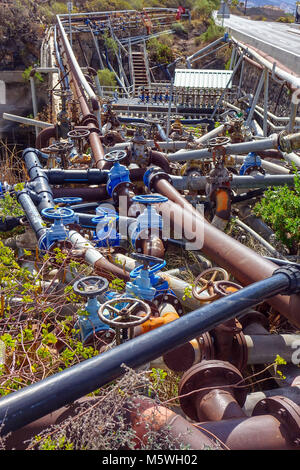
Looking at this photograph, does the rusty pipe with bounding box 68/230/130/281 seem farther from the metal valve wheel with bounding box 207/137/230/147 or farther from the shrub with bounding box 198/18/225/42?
the shrub with bounding box 198/18/225/42

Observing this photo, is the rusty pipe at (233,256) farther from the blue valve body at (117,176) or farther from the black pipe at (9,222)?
the black pipe at (9,222)

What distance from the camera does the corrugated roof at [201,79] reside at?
15984mm

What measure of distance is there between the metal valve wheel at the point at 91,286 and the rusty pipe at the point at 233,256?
3.75 ft

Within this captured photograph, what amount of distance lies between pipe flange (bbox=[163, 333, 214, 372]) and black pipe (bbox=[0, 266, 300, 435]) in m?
0.57

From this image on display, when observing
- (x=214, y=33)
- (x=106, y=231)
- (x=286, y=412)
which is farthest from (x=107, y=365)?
(x=214, y=33)

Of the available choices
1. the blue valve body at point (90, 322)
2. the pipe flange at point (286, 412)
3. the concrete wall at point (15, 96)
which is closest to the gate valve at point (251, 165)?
the blue valve body at point (90, 322)

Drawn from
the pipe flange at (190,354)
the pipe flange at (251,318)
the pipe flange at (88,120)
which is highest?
the pipe flange at (88,120)

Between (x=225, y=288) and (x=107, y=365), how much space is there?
1374mm

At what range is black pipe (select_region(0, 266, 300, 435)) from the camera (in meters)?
1.62

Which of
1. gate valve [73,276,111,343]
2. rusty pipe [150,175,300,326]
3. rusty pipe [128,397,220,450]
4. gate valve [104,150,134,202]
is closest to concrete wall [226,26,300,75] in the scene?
gate valve [104,150,134,202]

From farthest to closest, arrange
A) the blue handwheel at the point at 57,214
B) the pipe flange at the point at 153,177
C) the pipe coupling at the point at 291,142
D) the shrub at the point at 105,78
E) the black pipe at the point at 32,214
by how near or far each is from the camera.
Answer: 1. the shrub at the point at 105,78
2. the pipe flange at the point at 153,177
3. the pipe coupling at the point at 291,142
4. the black pipe at the point at 32,214
5. the blue handwheel at the point at 57,214

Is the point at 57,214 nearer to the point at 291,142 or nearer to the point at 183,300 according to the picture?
the point at 183,300

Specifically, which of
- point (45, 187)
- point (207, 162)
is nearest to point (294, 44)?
point (207, 162)

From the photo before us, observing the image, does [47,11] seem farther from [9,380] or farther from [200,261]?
[9,380]
